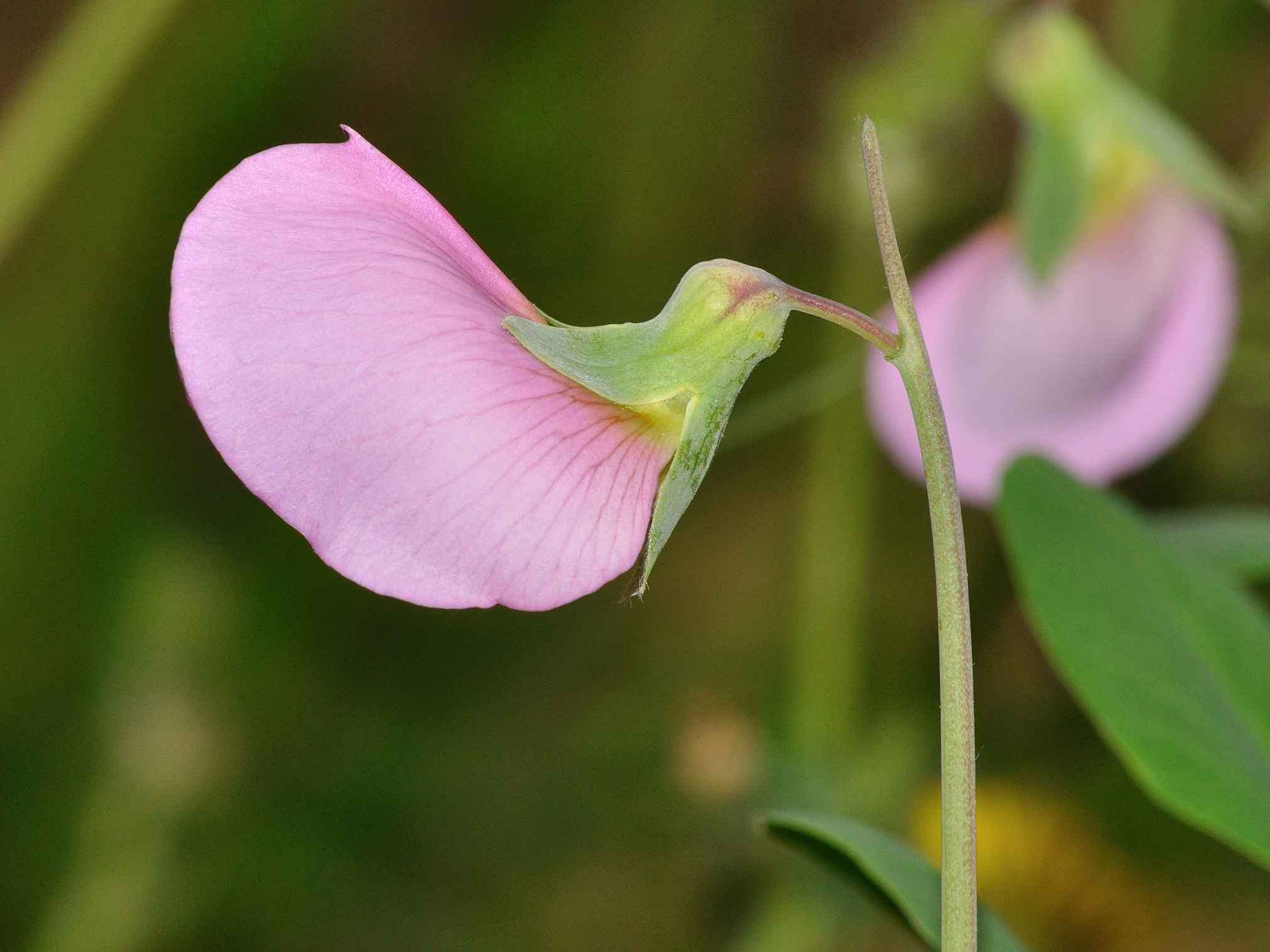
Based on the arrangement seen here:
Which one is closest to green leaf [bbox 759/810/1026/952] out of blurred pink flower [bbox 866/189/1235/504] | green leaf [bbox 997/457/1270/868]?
green leaf [bbox 997/457/1270/868]

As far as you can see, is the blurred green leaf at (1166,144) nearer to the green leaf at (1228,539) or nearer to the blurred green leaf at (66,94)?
the green leaf at (1228,539)

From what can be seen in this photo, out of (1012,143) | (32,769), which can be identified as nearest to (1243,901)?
(1012,143)

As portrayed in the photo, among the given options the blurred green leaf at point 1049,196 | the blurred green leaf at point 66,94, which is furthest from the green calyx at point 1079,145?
the blurred green leaf at point 66,94

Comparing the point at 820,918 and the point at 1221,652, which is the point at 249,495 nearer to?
the point at 820,918

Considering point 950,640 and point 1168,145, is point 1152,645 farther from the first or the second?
point 1168,145

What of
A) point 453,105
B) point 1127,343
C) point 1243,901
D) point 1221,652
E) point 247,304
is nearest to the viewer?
point 247,304

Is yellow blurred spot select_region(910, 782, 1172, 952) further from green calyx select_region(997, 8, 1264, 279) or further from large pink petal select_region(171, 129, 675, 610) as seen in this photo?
large pink petal select_region(171, 129, 675, 610)
